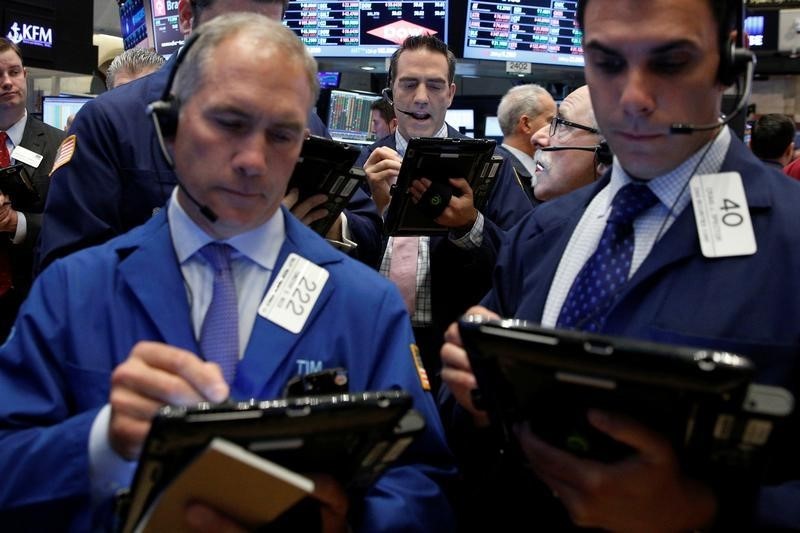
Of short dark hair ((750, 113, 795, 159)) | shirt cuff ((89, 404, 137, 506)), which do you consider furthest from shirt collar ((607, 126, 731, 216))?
short dark hair ((750, 113, 795, 159))

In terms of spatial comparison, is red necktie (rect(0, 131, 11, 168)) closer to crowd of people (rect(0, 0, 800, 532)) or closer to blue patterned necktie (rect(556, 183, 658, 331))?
crowd of people (rect(0, 0, 800, 532))

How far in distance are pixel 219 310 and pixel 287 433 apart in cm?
51

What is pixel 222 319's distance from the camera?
161 centimetres

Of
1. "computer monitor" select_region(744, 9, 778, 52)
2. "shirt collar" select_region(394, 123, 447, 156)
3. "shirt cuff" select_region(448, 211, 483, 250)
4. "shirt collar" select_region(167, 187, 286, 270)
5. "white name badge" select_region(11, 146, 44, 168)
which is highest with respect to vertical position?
"computer monitor" select_region(744, 9, 778, 52)

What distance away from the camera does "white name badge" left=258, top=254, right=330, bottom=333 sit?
161 centimetres

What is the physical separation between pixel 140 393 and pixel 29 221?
132 inches

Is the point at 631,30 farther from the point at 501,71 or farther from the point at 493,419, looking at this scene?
the point at 501,71

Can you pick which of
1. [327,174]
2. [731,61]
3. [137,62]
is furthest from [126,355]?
[137,62]

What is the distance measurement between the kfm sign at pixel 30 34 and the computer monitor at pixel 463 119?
386 centimetres

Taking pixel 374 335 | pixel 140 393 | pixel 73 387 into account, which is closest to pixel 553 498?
pixel 374 335

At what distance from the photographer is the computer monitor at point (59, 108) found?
684 centimetres

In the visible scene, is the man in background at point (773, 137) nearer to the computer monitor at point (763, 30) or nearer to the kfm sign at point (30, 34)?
the computer monitor at point (763, 30)

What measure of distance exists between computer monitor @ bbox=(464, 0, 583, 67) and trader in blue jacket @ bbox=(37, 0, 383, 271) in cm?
434

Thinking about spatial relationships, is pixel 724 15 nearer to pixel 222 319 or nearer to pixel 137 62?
pixel 222 319
